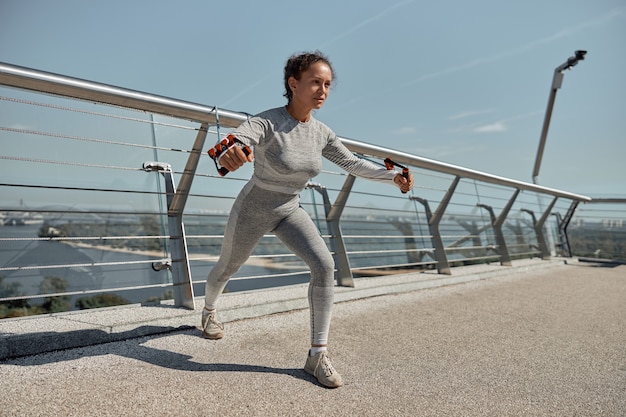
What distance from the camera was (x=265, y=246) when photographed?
4.54 m

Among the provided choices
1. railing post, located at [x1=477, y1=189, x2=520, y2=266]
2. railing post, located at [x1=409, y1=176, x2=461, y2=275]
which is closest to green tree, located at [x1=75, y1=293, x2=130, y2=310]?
railing post, located at [x1=409, y1=176, x2=461, y2=275]

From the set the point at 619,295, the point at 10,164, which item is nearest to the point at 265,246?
the point at 10,164

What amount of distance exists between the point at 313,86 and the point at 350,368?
143 centimetres

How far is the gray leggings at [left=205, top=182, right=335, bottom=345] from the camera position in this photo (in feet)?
7.20

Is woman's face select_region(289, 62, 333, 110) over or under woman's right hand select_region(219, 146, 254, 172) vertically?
over

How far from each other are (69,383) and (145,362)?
363 mm

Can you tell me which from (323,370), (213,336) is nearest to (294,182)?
(323,370)

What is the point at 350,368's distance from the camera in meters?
2.20

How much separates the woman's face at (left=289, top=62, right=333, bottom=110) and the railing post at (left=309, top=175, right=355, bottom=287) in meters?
2.03

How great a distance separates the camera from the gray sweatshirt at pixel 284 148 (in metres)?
2.17

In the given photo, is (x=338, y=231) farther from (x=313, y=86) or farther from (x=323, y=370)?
(x=323, y=370)

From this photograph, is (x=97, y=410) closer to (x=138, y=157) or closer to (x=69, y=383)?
(x=69, y=383)

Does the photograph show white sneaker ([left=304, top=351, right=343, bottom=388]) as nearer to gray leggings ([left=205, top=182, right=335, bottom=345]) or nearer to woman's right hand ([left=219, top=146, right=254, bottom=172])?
gray leggings ([left=205, top=182, right=335, bottom=345])

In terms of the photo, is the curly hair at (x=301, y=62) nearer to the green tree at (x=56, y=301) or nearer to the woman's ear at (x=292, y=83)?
the woman's ear at (x=292, y=83)
